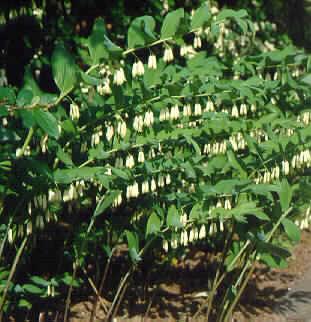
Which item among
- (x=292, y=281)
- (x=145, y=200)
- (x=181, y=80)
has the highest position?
(x=181, y=80)

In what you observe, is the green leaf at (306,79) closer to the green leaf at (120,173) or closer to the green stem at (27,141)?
the green leaf at (120,173)

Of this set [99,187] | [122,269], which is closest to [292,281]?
[122,269]

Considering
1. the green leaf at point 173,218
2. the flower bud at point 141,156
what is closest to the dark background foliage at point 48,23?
the flower bud at point 141,156

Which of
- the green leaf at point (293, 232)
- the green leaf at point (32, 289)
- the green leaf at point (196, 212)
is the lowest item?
the green leaf at point (32, 289)

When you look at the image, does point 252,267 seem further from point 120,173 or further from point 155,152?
point 120,173

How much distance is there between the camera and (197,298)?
475 cm

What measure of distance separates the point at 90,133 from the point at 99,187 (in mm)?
423

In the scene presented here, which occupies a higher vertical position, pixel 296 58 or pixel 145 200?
pixel 296 58

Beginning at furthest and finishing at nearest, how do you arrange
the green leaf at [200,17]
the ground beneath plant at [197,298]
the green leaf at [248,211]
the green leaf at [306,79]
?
the ground beneath plant at [197,298], the green leaf at [306,79], the green leaf at [248,211], the green leaf at [200,17]

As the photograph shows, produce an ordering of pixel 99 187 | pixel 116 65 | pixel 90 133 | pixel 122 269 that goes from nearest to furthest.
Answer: pixel 116 65 → pixel 90 133 → pixel 99 187 → pixel 122 269

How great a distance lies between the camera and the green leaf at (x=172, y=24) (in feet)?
9.95

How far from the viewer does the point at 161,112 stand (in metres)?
3.46

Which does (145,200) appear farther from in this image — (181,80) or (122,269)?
(122,269)

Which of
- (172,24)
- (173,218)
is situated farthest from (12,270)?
(172,24)
